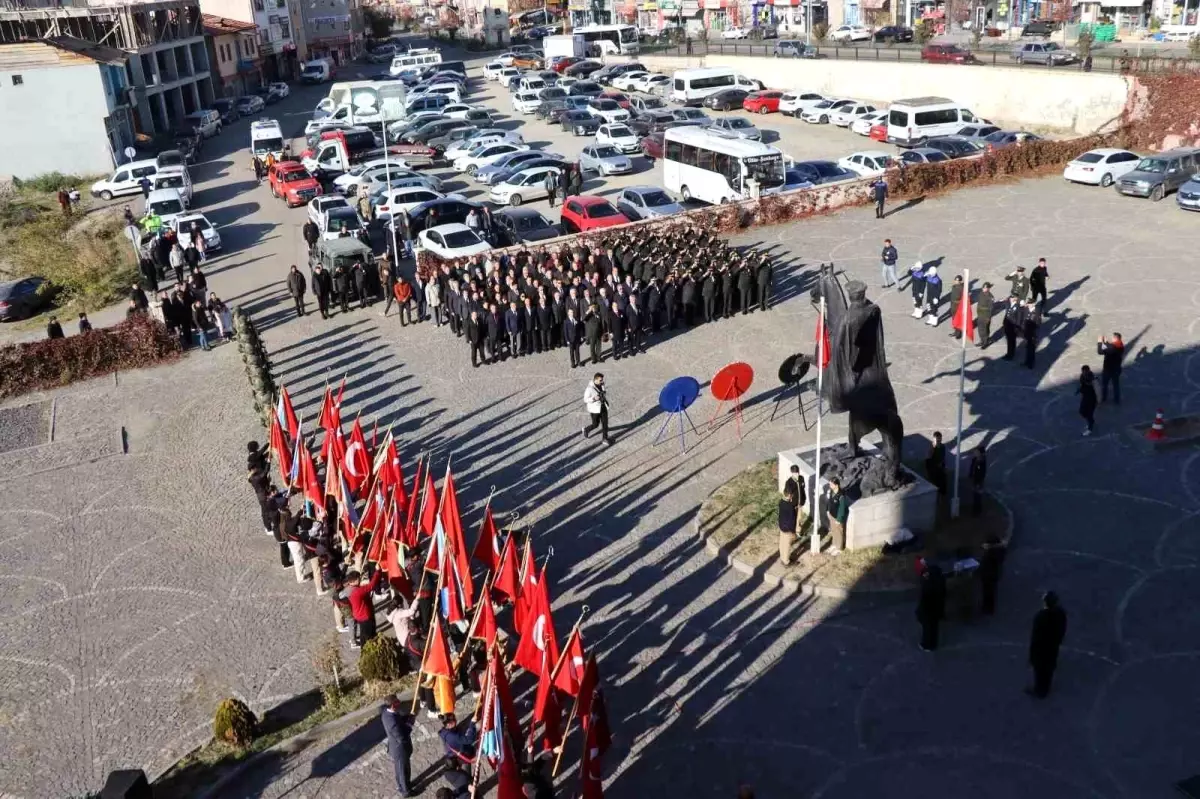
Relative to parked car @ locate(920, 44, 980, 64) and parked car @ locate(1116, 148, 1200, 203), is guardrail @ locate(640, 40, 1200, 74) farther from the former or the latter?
parked car @ locate(1116, 148, 1200, 203)

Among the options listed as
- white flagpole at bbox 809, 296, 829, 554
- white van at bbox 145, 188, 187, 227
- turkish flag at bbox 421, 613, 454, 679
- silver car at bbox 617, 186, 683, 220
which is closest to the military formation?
silver car at bbox 617, 186, 683, 220

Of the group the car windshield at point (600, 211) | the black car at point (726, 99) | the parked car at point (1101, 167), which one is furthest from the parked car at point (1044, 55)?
the car windshield at point (600, 211)

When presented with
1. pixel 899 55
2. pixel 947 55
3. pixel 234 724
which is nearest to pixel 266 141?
pixel 899 55

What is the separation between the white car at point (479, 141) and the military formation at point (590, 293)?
728 inches

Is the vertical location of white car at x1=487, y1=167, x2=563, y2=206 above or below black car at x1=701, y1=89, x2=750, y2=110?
below

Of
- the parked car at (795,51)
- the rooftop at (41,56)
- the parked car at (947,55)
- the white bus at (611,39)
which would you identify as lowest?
the parked car at (947,55)

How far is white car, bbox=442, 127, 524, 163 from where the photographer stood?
43469 millimetres

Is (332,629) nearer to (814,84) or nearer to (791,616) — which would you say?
(791,616)

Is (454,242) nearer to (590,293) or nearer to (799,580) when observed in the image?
(590,293)

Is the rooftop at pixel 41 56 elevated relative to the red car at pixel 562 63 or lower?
elevated

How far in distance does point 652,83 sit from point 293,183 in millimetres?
26960

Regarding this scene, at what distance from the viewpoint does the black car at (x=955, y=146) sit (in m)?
35.7

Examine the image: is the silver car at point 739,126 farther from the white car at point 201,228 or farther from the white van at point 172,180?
the white van at point 172,180

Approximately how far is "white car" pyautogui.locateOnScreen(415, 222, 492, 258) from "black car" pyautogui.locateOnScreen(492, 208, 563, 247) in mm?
1695
